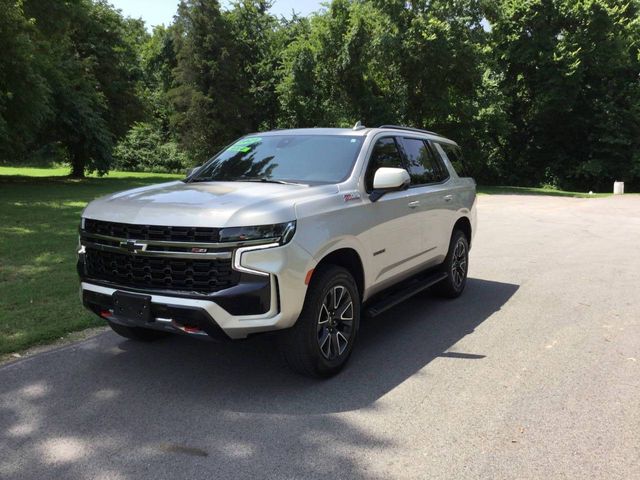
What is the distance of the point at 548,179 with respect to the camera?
→ 39.2 meters

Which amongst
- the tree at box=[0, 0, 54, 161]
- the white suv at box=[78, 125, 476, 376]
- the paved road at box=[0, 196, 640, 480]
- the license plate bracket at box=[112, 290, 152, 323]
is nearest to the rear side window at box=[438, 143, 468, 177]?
the white suv at box=[78, 125, 476, 376]

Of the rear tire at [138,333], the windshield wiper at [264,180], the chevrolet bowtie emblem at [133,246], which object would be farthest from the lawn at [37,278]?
the windshield wiper at [264,180]

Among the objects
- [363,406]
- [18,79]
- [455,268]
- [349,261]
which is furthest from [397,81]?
[363,406]

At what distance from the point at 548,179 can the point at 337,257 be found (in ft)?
126

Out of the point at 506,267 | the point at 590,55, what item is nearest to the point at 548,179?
the point at 590,55

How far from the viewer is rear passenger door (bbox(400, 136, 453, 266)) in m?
5.73

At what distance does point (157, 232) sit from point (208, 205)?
0.39 metres

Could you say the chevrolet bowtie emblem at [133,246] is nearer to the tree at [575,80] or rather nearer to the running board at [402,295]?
the running board at [402,295]

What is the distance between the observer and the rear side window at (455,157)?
22.6 ft

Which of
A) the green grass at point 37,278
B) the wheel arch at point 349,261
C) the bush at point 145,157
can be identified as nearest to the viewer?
the wheel arch at point 349,261

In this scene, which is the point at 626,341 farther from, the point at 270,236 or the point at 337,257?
the point at 270,236

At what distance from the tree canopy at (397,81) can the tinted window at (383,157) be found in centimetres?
1996

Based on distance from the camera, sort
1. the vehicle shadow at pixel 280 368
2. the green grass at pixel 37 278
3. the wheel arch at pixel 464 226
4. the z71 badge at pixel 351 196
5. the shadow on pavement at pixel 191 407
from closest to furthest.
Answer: the shadow on pavement at pixel 191 407
the vehicle shadow at pixel 280 368
the z71 badge at pixel 351 196
the green grass at pixel 37 278
the wheel arch at pixel 464 226

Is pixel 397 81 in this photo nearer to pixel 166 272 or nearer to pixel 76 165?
pixel 76 165
